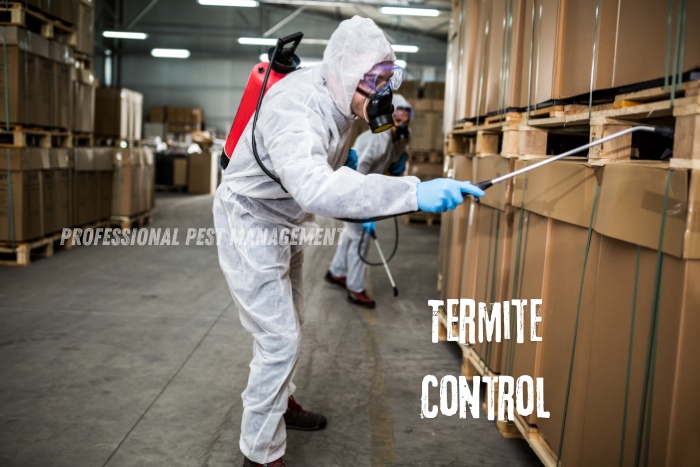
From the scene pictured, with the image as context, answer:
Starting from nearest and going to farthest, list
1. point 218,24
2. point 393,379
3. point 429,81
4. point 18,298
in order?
point 393,379 < point 18,298 < point 429,81 < point 218,24

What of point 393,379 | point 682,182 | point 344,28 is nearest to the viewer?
point 682,182

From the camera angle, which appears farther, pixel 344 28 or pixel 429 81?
pixel 429 81

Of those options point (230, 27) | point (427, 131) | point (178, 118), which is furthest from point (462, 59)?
point (178, 118)

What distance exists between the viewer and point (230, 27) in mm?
23406

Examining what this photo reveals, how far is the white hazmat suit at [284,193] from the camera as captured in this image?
218 cm

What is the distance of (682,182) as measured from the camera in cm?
168

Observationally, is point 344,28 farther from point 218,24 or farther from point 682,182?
point 218,24

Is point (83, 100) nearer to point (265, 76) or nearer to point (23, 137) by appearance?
point (23, 137)

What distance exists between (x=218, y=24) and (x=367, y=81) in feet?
74.9

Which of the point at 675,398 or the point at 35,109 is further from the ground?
the point at 35,109

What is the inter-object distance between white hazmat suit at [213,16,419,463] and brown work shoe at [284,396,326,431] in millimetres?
499

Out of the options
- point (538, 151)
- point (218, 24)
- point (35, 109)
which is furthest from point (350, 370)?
point (218, 24)

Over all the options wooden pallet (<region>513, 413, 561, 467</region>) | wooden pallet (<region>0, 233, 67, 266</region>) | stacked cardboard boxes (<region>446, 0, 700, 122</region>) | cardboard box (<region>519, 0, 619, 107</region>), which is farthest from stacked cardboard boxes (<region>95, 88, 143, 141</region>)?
wooden pallet (<region>513, 413, 561, 467</region>)

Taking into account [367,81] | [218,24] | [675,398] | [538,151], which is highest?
[218,24]
